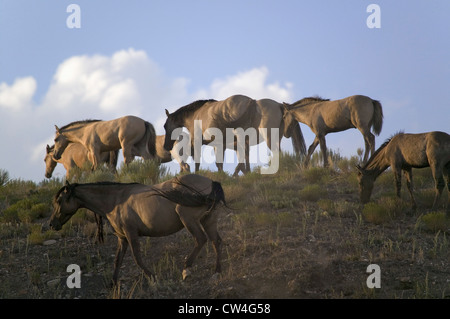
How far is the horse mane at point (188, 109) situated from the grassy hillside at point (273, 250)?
13.5 feet

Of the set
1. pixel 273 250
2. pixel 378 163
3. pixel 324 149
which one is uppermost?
pixel 324 149

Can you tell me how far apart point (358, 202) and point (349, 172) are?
284 cm

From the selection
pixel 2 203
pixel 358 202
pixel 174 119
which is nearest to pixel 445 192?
pixel 358 202

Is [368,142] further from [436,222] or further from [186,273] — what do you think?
[186,273]

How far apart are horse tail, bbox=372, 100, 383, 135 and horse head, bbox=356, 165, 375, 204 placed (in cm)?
339

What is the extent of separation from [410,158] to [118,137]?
934cm

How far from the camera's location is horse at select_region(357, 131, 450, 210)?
11578mm

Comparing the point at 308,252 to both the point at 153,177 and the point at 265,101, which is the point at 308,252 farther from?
the point at 265,101

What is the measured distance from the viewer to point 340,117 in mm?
16328

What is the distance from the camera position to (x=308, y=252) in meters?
9.80

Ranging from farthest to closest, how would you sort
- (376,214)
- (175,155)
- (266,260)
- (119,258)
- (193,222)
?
(175,155)
(376,214)
(266,260)
(119,258)
(193,222)

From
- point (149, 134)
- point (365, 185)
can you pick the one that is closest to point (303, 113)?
point (149, 134)

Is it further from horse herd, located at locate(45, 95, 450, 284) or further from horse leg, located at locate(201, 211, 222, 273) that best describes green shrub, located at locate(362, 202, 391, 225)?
horse leg, located at locate(201, 211, 222, 273)

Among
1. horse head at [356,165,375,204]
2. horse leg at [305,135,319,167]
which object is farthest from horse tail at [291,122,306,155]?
horse head at [356,165,375,204]
